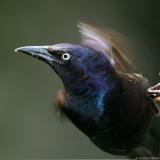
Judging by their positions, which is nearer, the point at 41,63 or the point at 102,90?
the point at 102,90

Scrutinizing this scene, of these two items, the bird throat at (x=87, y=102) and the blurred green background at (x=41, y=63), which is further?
the blurred green background at (x=41, y=63)

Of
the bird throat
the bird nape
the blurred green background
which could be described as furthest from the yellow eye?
the blurred green background

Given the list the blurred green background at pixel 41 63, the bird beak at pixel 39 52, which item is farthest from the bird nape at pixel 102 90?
the blurred green background at pixel 41 63

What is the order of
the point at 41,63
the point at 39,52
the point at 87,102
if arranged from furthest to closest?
the point at 41,63
the point at 87,102
the point at 39,52

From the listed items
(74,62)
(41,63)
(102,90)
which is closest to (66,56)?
(74,62)

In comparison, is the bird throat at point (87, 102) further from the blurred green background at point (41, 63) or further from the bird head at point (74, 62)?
the blurred green background at point (41, 63)

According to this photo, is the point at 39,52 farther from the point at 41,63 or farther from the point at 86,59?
the point at 41,63
